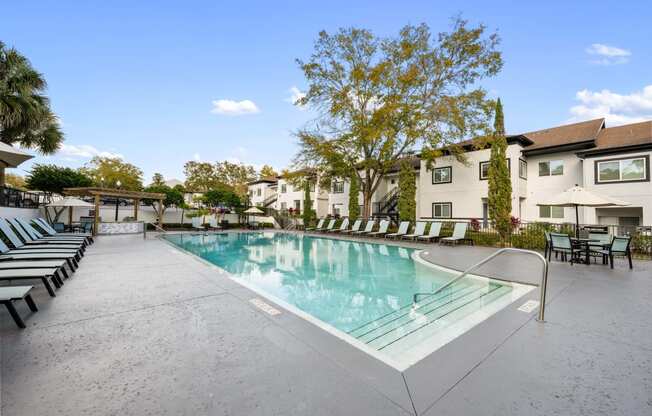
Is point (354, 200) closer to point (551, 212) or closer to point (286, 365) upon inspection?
point (551, 212)

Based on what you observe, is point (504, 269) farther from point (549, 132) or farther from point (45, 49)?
point (45, 49)

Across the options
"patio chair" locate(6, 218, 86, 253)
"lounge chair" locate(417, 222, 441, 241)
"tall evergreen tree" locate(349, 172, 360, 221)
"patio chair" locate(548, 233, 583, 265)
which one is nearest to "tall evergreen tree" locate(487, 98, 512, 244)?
"lounge chair" locate(417, 222, 441, 241)

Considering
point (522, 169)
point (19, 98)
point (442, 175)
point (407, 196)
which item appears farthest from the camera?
point (442, 175)

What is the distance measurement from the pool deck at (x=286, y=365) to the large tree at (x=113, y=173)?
34101mm

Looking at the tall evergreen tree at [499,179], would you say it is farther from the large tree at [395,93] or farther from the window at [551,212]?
the window at [551,212]

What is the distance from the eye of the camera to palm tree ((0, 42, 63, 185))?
1079 cm

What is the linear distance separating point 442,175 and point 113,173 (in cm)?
3489

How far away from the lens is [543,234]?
10.3 m

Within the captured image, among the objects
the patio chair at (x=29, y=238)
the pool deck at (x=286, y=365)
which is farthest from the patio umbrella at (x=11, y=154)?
the pool deck at (x=286, y=365)

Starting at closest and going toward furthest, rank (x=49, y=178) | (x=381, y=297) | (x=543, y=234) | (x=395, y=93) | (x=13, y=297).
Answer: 1. (x=13, y=297)
2. (x=381, y=297)
3. (x=543, y=234)
4. (x=395, y=93)
5. (x=49, y=178)

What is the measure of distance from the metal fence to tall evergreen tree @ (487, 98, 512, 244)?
94cm

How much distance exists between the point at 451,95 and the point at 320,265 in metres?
14.1

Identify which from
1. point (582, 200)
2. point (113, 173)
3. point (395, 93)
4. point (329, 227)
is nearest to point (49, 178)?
point (113, 173)

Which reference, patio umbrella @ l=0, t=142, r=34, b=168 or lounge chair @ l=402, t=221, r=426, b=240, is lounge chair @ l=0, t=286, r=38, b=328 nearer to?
patio umbrella @ l=0, t=142, r=34, b=168
